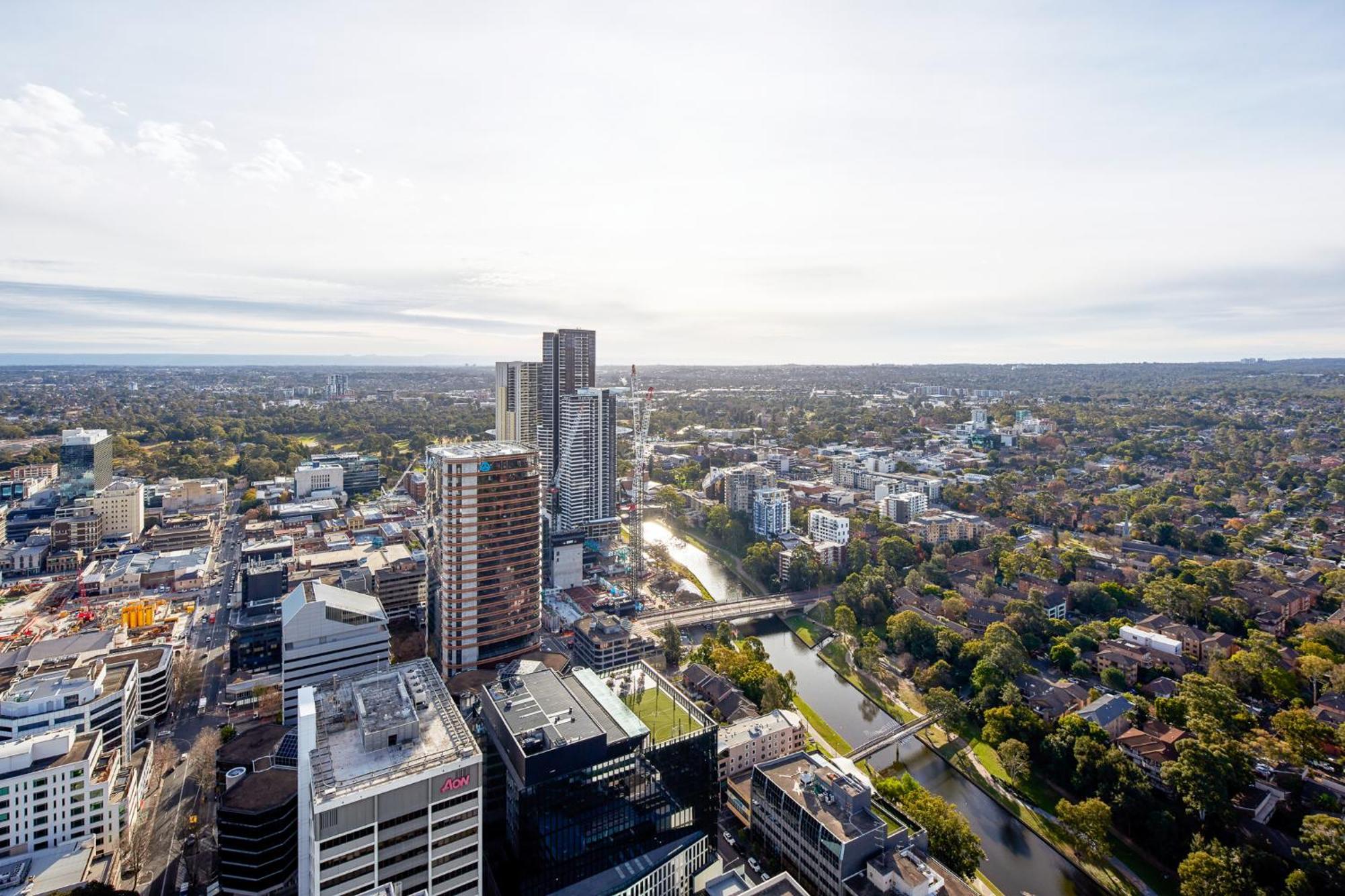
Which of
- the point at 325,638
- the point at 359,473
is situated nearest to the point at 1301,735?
the point at 325,638

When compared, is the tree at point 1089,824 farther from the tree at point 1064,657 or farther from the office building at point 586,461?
the office building at point 586,461

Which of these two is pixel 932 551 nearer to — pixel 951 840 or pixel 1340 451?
pixel 951 840

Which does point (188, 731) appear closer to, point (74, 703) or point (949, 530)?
point (74, 703)

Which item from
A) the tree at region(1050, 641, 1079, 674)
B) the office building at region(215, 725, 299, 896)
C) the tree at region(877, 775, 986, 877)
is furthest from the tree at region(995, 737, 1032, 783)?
the office building at region(215, 725, 299, 896)

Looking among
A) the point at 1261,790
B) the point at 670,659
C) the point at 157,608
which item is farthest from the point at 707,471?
the point at 1261,790

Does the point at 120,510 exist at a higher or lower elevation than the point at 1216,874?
higher

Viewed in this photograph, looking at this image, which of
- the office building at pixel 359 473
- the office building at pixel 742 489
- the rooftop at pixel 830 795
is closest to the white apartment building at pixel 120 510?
the office building at pixel 359 473
